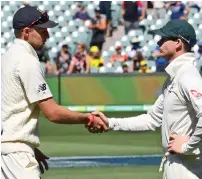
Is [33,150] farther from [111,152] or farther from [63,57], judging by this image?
[63,57]

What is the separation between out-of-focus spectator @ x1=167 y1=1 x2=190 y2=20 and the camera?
72.2ft

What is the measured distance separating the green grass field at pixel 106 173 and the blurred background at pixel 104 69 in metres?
0.05

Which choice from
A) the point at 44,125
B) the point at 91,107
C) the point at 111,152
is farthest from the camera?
the point at 91,107

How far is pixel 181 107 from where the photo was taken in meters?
5.46

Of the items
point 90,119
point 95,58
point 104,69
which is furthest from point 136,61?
point 90,119

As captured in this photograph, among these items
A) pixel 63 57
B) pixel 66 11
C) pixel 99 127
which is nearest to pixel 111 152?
pixel 99 127

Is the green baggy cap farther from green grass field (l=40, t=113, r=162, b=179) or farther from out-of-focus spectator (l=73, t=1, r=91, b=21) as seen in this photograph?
out-of-focus spectator (l=73, t=1, r=91, b=21)

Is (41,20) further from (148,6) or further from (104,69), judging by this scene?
(148,6)

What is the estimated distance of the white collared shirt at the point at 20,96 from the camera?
215 inches

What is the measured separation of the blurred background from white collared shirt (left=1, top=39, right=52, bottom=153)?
209 inches

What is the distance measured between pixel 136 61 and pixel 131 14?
2340 mm

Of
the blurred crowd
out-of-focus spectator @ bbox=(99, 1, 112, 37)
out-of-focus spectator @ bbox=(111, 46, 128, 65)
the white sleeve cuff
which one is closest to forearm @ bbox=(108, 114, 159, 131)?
the white sleeve cuff

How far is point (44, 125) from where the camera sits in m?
16.9

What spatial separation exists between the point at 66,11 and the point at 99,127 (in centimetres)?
1773
